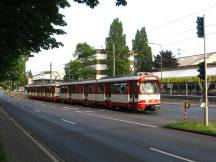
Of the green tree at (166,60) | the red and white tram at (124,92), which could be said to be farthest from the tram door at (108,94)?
the green tree at (166,60)

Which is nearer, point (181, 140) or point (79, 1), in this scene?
point (79, 1)

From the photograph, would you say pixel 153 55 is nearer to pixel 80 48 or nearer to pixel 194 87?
pixel 80 48

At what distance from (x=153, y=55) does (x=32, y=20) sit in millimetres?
89611

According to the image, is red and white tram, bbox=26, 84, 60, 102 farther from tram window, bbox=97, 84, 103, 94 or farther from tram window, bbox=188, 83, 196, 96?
tram window, bbox=97, 84, 103, 94

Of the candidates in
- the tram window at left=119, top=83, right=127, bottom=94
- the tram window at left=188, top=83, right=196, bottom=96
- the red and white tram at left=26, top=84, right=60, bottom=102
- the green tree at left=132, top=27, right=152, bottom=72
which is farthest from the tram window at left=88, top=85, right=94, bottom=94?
the green tree at left=132, top=27, right=152, bottom=72

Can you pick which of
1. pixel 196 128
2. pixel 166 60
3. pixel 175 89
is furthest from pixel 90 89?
pixel 166 60

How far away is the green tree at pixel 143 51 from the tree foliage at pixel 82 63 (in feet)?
33.9

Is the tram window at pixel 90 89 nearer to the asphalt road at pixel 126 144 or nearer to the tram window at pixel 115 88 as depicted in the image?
the tram window at pixel 115 88

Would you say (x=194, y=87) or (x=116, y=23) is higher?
(x=116, y=23)

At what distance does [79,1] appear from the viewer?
37.6 ft

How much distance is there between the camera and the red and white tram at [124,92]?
33.2 metres

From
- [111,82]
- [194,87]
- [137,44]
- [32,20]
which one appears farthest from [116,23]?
[32,20]

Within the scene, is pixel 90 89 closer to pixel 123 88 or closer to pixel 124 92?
pixel 123 88

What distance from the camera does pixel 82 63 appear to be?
98.4 m
